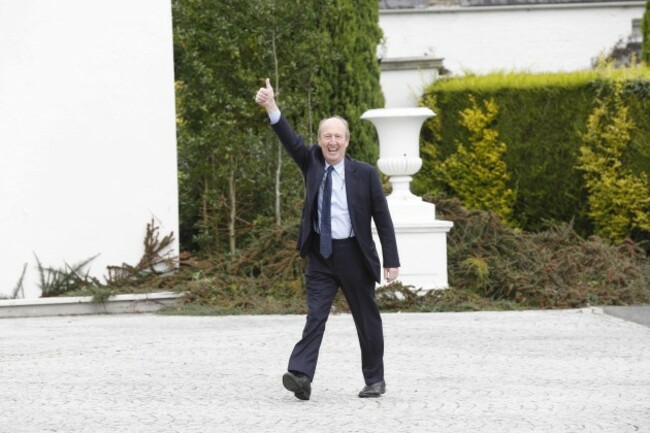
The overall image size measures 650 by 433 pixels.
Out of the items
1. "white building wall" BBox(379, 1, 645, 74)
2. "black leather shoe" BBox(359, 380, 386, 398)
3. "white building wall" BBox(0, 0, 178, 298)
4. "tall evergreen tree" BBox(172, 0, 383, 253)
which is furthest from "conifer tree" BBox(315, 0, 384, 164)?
"white building wall" BBox(379, 1, 645, 74)

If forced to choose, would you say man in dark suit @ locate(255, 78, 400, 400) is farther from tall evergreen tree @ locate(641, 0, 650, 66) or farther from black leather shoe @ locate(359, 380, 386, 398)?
tall evergreen tree @ locate(641, 0, 650, 66)

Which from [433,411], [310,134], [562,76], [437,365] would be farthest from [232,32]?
[433,411]

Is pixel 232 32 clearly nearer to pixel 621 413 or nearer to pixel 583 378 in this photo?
pixel 583 378

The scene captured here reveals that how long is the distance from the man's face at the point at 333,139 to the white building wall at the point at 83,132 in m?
5.88

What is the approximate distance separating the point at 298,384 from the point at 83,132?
6378 millimetres

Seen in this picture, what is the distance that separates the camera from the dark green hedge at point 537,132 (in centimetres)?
1641

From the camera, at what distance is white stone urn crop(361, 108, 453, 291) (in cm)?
1295

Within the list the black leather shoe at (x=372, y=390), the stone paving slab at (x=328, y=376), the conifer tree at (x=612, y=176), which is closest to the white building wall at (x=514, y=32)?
the conifer tree at (x=612, y=176)

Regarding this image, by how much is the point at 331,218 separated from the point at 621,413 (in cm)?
191

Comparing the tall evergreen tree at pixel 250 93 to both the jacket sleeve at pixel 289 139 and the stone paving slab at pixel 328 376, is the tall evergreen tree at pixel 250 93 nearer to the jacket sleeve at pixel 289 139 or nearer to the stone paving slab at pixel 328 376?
the stone paving slab at pixel 328 376

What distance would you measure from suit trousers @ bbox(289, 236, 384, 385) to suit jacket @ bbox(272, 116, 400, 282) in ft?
0.20

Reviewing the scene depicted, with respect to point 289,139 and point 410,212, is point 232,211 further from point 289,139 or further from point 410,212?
point 289,139

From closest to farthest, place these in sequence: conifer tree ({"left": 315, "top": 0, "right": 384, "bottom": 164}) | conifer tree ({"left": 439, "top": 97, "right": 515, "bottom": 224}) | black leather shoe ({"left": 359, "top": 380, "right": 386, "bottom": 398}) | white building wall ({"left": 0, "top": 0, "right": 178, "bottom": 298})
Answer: black leather shoe ({"left": 359, "top": 380, "right": 386, "bottom": 398})
white building wall ({"left": 0, "top": 0, "right": 178, "bottom": 298})
conifer tree ({"left": 315, "top": 0, "right": 384, "bottom": 164})
conifer tree ({"left": 439, "top": 97, "right": 515, "bottom": 224})

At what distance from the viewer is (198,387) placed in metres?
7.91
